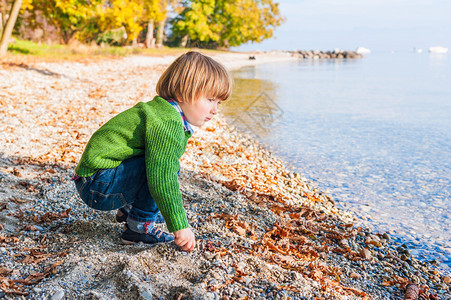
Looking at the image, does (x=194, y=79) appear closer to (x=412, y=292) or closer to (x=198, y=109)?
(x=198, y=109)

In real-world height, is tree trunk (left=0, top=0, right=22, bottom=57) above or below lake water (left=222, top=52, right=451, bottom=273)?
above

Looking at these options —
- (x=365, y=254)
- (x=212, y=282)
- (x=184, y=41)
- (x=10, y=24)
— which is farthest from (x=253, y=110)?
(x=184, y=41)

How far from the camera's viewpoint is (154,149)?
2480mm

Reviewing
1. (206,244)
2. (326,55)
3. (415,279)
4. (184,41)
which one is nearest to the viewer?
(206,244)

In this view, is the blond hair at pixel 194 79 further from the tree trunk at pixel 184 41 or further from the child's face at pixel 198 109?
the tree trunk at pixel 184 41

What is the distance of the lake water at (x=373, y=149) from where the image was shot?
198 inches

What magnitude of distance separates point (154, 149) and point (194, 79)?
0.55m

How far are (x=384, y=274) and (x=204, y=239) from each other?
58.1 inches

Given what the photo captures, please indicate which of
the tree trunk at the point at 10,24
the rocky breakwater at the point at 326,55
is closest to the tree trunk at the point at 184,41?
the rocky breakwater at the point at 326,55

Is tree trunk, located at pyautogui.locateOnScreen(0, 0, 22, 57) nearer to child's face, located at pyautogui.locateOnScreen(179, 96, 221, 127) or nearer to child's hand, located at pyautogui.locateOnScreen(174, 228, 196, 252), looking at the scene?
child's face, located at pyautogui.locateOnScreen(179, 96, 221, 127)

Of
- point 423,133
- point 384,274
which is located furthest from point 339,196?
point 423,133

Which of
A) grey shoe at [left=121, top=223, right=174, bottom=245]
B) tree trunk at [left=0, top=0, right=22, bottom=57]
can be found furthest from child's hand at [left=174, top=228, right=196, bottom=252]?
tree trunk at [left=0, top=0, right=22, bottom=57]

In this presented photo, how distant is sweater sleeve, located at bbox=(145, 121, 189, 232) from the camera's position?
2.47 metres

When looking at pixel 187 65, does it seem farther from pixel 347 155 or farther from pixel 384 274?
pixel 347 155
